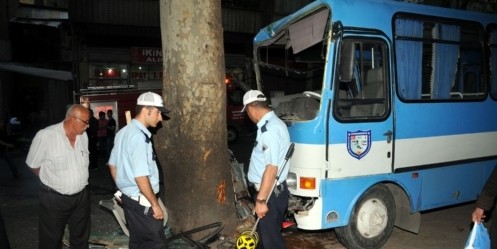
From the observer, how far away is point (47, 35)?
2305cm

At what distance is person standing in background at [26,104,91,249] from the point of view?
4312 mm

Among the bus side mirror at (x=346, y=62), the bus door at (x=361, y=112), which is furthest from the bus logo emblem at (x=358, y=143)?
the bus side mirror at (x=346, y=62)

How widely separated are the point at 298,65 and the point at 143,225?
13.3ft

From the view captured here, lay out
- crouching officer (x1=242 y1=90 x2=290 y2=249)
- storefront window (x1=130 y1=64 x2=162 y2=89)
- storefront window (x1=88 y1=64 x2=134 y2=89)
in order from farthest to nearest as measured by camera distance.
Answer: storefront window (x1=130 y1=64 x2=162 y2=89)
storefront window (x1=88 y1=64 x2=134 y2=89)
crouching officer (x1=242 y1=90 x2=290 y2=249)

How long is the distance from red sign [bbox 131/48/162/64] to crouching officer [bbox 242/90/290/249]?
A: 16147mm

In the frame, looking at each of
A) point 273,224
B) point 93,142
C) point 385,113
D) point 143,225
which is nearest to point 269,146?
point 273,224

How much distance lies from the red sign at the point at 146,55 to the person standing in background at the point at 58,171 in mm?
15644

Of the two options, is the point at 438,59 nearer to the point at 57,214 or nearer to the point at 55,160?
the point at 55,160

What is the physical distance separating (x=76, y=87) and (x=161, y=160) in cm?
1423

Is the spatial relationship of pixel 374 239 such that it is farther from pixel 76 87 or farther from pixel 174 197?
pixel 76 87

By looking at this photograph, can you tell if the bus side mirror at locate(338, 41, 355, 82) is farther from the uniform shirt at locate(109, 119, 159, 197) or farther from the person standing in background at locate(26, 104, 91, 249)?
the person standing in background at locate(26, 104, 91, 249)

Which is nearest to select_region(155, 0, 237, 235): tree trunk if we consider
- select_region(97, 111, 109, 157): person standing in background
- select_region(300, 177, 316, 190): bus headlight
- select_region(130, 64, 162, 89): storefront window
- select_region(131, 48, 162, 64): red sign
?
select_region(300, 177, 316, 190): bus headlight

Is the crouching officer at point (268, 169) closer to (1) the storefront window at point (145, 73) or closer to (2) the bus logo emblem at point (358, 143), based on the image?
(2) the bus logo emblem at point (358, 143)

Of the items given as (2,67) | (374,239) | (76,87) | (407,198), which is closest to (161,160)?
(374,239)
